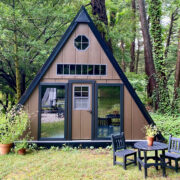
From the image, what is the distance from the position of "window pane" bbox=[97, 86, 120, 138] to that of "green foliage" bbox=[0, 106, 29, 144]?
7.37 feet

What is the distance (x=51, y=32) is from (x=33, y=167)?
6957mm

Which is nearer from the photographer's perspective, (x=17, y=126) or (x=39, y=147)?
(x=17, y=126)

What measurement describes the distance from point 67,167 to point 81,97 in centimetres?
219

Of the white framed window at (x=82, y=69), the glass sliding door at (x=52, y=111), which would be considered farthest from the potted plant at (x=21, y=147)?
the white framed window at (x=82, y=69)

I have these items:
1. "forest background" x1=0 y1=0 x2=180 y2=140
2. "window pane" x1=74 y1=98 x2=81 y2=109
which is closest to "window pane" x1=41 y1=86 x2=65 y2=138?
"window pane" x1=74 y1=98 x2=81 y2=109

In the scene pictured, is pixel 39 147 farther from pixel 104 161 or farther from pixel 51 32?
pixel 51 32

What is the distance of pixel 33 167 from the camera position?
459cm

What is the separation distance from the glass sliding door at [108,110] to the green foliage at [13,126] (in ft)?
7.25

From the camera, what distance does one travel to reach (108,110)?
618 centimetres

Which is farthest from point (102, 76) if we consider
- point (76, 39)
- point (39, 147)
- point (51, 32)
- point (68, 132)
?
point (51, 32)

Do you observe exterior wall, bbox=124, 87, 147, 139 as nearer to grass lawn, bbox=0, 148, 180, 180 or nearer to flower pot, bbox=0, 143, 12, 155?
grass lawn, bbox=0, 148, 180, 180

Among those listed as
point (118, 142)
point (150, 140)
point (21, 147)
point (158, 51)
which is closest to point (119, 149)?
point (118, 142)

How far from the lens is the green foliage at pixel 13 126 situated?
5.44 meters

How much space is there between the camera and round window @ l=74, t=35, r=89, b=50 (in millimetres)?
6043
